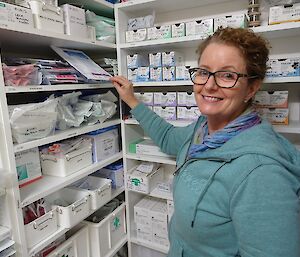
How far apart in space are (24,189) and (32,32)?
0.68 m

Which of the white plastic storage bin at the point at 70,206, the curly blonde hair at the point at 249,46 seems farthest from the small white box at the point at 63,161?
the curly blonde hair at the point at 249,46

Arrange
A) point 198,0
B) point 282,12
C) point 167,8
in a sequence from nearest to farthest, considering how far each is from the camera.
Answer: point 282,12 → point 198,0 → point 167,8

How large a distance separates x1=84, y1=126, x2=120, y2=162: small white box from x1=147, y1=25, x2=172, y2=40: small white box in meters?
0.61

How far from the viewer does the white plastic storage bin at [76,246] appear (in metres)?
1.30

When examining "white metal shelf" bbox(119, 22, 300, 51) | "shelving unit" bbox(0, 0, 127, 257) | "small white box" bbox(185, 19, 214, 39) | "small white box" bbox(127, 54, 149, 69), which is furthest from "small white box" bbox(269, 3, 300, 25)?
"shelving unit" bbox(0, 0, 127, 257)

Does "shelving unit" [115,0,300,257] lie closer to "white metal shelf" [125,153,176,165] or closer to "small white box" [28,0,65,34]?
"white metal shelf" [125,153,176,165]

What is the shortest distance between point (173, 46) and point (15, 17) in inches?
35.5

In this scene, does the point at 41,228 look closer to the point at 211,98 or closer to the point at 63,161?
the point at 63,161

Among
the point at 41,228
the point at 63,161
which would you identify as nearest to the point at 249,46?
the point at 63,161

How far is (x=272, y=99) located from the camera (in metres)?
1.28

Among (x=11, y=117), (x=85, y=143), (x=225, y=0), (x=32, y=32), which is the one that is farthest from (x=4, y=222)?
(x=225, y=0)

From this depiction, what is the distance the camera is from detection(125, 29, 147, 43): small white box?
1474 mm

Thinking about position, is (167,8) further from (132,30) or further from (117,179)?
(117,179)

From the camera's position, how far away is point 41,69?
115 centimetres
